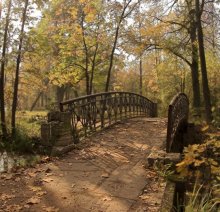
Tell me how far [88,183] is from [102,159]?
1.69 meters

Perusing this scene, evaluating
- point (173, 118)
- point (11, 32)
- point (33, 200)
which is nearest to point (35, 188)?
point (33, 200)

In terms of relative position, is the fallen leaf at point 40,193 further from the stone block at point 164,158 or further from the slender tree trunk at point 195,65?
the slender tree trunk at point 195,65

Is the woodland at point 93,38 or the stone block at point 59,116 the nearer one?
the stone block at point 59,116

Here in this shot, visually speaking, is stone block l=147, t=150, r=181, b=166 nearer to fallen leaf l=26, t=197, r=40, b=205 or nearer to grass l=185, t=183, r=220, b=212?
grass l=185, t=183, r=220, b=212

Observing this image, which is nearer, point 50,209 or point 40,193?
point 50,209

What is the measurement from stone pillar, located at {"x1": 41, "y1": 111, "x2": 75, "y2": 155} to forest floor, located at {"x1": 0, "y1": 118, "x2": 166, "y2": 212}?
11.2 inches

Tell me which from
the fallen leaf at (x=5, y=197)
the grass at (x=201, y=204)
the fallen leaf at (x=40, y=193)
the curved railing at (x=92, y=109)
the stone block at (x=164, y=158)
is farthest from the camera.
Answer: the curved railing at (x=92, y=109)

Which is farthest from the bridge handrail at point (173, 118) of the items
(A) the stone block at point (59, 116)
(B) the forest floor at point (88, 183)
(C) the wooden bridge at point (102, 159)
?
(A) the stone block at point (59, 116)

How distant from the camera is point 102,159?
761cm

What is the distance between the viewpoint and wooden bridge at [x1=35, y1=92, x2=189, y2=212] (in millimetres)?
5238

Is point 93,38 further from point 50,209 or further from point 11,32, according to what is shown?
point 50,209

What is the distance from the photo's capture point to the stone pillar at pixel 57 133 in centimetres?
810

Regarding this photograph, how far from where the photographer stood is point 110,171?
6.69 metres

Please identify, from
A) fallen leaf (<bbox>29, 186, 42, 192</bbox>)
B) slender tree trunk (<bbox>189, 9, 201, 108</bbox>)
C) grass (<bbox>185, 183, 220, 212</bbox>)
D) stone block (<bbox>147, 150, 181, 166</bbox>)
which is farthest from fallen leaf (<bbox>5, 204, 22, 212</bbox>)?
slender tree trunk (<bbox>189, 9, 201, 108</bbox>)
